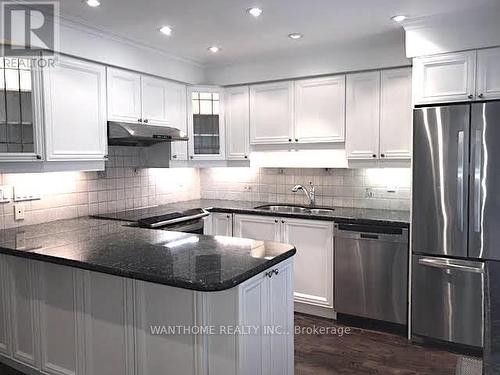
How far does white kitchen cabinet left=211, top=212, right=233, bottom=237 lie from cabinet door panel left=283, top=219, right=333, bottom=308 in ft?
2.10

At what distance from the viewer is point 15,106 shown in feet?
9.36

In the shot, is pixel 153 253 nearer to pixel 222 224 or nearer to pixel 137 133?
pixel 137 133

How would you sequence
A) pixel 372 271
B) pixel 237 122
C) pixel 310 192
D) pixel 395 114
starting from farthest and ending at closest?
pixel 237 122 → pixel 310 192 → pixel 395 114 → pixel 372 271

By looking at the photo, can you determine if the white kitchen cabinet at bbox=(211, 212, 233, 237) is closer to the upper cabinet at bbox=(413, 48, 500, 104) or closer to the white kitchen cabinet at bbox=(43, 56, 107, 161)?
the white kitchen cabinet at bbox=(43, 56, 107, 161)

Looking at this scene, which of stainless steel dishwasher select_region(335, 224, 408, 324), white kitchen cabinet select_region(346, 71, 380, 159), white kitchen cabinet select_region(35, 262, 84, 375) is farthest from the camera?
white kitchen cabinet select_region(346, 71, 380, 159)

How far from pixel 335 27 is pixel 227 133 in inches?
69.9

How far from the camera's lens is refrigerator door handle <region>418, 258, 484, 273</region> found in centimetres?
296

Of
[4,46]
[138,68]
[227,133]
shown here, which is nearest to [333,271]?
[227,133]

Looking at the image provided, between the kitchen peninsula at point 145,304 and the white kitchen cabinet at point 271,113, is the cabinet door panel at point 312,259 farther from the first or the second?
the kitchen peninsula at point 145,304

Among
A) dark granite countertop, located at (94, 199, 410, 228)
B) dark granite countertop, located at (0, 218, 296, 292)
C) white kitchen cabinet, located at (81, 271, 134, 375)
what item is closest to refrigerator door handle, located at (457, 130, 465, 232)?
dark granite countertop, located at (94, 199, 410, 228)

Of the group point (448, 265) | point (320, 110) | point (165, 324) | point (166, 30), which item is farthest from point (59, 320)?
point (320, 110)

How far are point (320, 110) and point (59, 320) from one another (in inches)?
115

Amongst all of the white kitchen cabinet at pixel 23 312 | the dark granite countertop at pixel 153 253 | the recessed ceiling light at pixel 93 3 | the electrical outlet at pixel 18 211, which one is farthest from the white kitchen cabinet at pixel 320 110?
the white kitchen cabinet at pixel 23 312

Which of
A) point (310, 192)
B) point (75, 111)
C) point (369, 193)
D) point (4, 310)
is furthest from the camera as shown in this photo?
point (310, 192)
